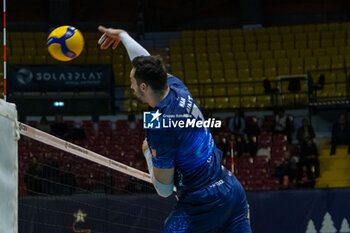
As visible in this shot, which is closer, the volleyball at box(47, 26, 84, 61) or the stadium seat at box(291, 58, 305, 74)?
the volleyball at box(47, 26, 84, 61)

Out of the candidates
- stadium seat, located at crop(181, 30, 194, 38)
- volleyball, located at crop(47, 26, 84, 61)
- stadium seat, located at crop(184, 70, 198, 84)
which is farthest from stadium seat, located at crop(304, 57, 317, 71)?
volleyball, located at crop(47, 26, 84, 61)

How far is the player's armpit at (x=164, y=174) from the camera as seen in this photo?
373 cm

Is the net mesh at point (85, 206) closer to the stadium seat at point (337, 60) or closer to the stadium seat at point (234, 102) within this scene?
the stadium seat at point (234, 102)

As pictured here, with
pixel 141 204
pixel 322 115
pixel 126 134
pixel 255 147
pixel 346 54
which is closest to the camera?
pixel 141 204

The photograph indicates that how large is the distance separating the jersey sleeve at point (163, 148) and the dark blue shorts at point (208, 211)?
0.99 feet

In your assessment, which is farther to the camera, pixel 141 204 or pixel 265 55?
pixel 265 55

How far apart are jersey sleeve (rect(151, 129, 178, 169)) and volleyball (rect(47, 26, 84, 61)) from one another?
2529 mm

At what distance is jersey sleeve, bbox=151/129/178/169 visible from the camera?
12.2 ft

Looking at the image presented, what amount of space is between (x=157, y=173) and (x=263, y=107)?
15992 mm

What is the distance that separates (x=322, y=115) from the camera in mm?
19141

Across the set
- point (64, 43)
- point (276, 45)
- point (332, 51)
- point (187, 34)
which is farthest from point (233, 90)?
point (64, 43)

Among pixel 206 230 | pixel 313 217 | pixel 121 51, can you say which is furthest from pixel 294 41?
pixel 206 230

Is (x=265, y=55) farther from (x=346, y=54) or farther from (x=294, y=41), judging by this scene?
(x=346, y=54)

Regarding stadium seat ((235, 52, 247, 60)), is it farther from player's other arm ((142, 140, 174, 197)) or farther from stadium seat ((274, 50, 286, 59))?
player's other arm ((142, 140, 174, 197))
